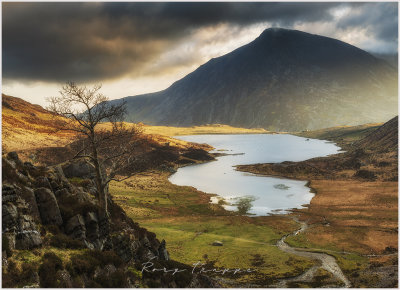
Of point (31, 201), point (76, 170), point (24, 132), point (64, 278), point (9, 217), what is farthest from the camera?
point (24, 132)

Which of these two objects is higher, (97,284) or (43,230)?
(43,230)

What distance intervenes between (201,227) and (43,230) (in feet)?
189

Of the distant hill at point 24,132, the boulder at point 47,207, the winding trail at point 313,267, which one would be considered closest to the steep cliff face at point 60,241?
the boulder at point 47,207

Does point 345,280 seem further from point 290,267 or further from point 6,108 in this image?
point 6,108

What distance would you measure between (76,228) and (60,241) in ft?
8.83

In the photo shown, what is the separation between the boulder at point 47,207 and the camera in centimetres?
→ 2139

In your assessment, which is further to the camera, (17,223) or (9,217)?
(17,223)

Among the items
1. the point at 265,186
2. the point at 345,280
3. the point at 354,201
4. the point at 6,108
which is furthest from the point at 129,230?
→ the point at 6,108

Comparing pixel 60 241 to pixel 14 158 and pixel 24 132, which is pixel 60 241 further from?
pixel 24 132

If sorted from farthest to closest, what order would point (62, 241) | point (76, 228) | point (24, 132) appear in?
point (24, 132), point (76, 228), point (62, 241)

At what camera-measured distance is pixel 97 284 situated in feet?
58.9

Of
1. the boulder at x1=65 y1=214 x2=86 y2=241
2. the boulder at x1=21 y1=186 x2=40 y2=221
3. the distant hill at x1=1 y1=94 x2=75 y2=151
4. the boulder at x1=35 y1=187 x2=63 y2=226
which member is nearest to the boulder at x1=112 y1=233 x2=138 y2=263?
the boulder at x1=65 y1=214 x2=86 y2=241

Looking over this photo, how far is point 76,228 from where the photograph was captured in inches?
883

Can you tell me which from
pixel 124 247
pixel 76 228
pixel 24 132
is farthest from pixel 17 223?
pixel 24 132
